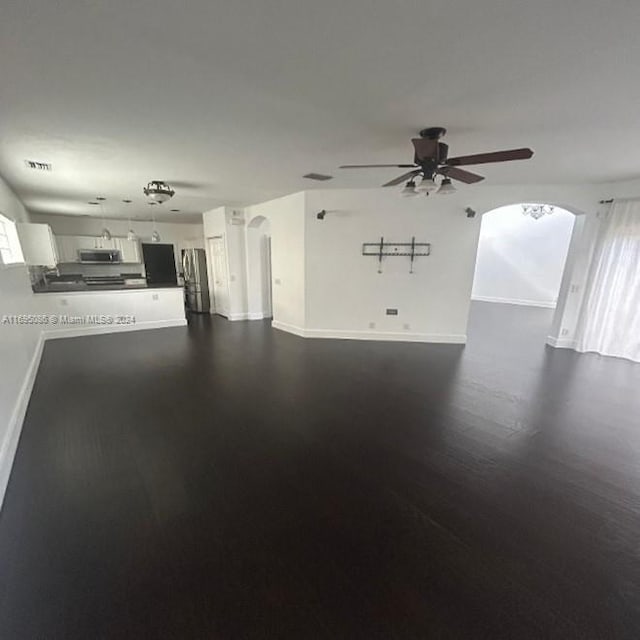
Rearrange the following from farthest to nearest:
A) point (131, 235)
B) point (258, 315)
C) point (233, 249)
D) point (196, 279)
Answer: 1. point (131, 235)
2. point (196, 279)
3. point (258, 315)
4. point (233, 249)

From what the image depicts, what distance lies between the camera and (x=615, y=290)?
477 centimetres

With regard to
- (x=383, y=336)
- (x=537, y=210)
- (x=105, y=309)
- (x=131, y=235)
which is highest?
(x=537, y=210)

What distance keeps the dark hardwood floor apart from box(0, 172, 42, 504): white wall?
14 cm

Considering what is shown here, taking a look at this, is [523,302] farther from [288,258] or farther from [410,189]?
[410,189]

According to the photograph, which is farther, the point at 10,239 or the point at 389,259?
the point at 389,259

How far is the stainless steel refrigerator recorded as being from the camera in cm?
797

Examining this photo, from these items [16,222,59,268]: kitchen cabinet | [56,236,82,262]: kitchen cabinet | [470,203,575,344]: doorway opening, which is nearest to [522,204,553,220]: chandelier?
[470,203,575,344]: doorway opening

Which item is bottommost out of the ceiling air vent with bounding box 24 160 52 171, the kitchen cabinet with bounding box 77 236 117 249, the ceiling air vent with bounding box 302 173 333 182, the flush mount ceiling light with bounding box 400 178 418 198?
the kitchen cabinet with bounding box 77 236 117 249

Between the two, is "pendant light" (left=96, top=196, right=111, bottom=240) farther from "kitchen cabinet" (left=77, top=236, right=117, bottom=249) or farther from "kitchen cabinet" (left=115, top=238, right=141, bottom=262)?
"kitchen cabinet" (left=115, top=238, right=141, bottom=262)

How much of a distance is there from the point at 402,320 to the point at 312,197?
2.71 m

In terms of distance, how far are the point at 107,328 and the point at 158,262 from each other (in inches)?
143

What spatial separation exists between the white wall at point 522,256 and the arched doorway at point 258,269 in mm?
6289

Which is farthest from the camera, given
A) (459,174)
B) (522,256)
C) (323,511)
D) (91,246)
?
(522,256)

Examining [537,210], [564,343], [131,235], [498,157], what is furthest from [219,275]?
[537,210]
